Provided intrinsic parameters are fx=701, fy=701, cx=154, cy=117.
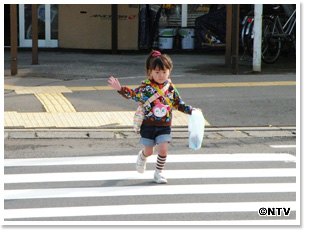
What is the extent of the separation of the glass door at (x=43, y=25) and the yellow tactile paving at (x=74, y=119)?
11.6 metres

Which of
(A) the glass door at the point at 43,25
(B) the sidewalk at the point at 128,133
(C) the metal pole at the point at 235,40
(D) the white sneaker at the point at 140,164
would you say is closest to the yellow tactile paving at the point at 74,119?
(B) the sidewalk at the point at 128,133

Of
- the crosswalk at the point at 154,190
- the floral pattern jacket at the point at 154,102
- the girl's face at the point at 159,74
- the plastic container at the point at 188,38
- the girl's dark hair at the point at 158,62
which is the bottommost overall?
the crosswalk at the point at 154,190

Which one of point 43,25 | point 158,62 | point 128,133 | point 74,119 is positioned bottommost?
point 128,133

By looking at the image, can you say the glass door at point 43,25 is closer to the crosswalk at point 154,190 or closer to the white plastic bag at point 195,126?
the crosswalk at point 154,190

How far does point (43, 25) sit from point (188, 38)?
4.77m

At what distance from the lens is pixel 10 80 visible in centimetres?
1526

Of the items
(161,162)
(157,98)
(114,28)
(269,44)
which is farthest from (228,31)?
(157,98)

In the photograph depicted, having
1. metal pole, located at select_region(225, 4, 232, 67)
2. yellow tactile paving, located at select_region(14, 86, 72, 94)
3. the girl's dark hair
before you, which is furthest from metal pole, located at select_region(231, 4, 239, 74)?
the girl's dark hair

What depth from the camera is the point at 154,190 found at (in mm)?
7363

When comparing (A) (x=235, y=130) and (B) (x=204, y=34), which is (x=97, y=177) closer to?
(A) (x=235, y=130)

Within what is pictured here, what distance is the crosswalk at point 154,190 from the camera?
6430 mm

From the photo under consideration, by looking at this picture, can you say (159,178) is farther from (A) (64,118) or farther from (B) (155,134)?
(A) (64,118)

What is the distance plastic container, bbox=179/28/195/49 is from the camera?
22.2m
